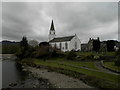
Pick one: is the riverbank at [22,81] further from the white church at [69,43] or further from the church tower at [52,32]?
the church tower at [52,32]

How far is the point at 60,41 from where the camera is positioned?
93.6m

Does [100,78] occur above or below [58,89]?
above

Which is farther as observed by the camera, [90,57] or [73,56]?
[73,56]

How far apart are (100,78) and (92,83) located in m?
1.47

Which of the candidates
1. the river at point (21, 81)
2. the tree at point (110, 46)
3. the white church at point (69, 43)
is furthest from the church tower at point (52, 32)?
the river at point (21, 81)

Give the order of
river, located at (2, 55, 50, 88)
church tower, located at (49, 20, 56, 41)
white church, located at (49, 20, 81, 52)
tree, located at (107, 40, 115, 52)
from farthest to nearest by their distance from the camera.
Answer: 1. church tower, located at (49, 20, 56, 41)
2. white church, located at (49, 20, 81, 52)
3. tree, located at (107, 40, 115, 52)
4. river, located at (2, 55, 50, 88)

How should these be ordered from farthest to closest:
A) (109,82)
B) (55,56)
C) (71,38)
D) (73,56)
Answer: (71,38), (55,56), (73,56), (109,82)

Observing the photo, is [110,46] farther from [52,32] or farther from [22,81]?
[52,32]

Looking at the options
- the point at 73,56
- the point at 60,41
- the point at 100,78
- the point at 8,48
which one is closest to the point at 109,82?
the point at 100,78

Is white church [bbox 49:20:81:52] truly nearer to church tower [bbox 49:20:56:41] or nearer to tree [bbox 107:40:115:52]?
church tower [bbox 49:20:56:41]

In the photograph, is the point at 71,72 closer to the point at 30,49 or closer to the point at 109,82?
the point at 109,82

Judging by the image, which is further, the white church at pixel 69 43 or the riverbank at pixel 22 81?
the white church at pixel 69 43

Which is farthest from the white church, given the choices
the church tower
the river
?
the river

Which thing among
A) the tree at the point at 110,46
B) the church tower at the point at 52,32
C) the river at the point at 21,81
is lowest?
the river at the point at 21,81
